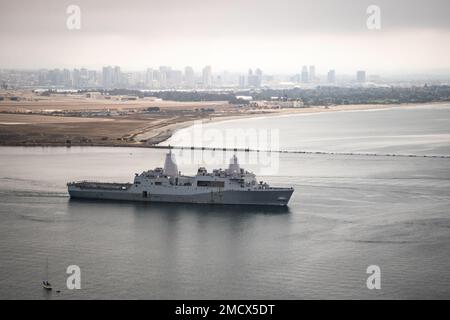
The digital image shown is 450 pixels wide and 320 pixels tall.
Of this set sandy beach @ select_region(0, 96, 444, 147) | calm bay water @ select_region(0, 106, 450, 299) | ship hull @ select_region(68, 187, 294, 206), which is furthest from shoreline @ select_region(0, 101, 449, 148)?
ship hull @ select_region(68, 187, 294, 206)

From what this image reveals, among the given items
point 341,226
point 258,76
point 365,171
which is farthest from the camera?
point 258,76

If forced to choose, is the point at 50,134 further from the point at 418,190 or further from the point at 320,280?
the point at 320,280

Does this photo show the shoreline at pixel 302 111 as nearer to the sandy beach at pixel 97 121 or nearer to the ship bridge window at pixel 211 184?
the sandy beach at pixel 97 121

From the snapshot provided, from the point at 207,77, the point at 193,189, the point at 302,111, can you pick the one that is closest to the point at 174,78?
the point at 207,77

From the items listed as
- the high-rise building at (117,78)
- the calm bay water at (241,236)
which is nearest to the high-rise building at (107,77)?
the high-rise building at (117,78)

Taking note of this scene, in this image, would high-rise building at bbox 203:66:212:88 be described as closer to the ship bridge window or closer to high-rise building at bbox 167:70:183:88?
high-rise building at bbox 167:70:183:88

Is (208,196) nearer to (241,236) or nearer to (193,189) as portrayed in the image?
(193,189)

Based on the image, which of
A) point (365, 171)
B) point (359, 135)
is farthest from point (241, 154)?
point (359, 135)
